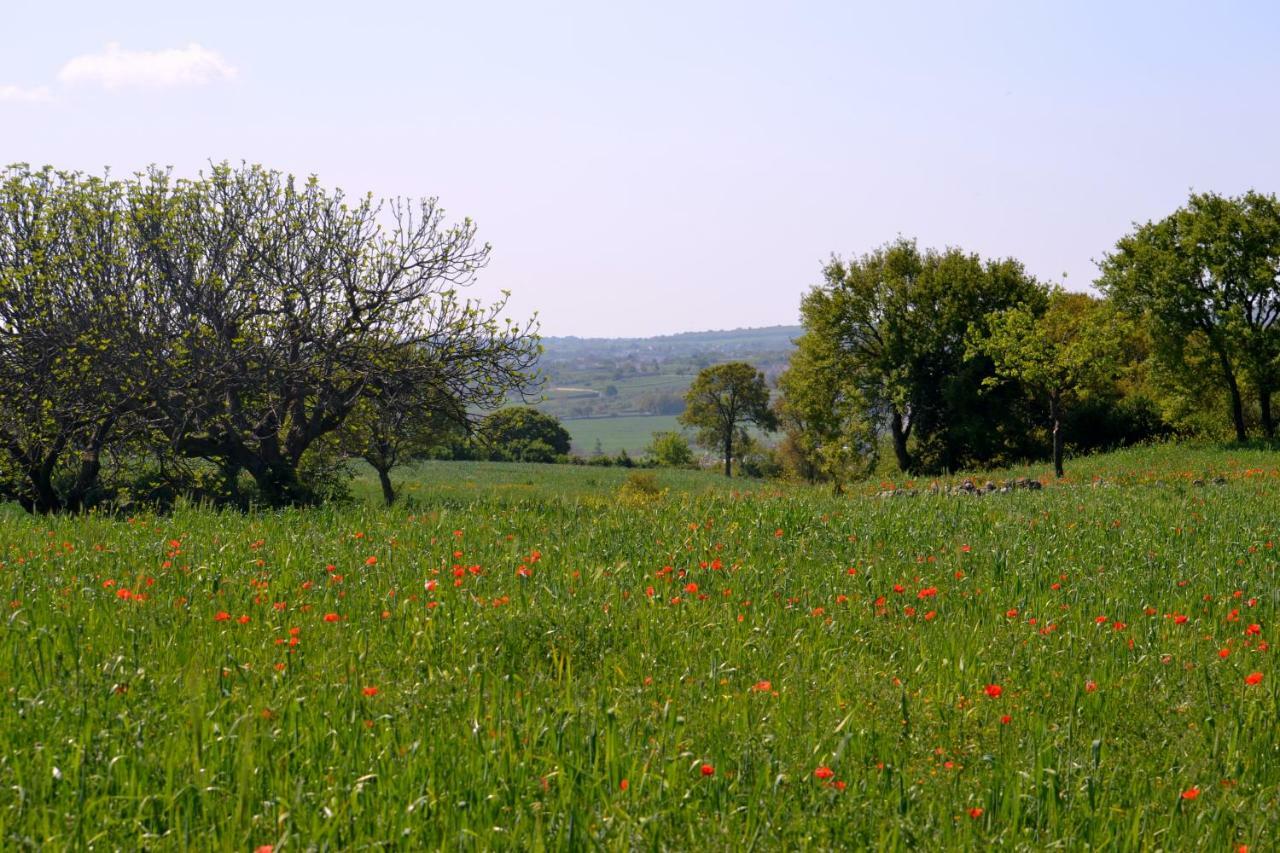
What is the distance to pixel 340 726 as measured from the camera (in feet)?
15.1

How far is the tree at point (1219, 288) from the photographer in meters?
38.4

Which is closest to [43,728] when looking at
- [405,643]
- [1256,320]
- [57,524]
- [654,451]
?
[405,643]

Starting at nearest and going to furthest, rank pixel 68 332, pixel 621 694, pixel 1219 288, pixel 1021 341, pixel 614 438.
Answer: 1. pixel 621 694
2. pixel 68 332
3. pixel 1021 341
4. pixel 1219 288
5. pixel 614 438

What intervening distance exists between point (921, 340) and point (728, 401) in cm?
3211

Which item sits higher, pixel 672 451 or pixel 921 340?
pixel 921 340

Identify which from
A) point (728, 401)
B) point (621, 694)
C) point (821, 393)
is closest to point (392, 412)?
point (621, 694)

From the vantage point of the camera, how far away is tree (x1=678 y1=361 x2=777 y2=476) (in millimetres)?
77938

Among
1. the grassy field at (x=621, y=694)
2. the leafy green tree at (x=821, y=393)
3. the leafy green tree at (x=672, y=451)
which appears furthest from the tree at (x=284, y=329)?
the leafy green tree at (x=672, y=451)

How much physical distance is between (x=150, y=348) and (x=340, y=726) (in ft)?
50.9

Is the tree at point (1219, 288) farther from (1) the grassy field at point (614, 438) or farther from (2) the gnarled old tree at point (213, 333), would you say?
(1) the grassy field at point (614, 438)

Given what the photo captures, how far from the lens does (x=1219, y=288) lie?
39438 mm

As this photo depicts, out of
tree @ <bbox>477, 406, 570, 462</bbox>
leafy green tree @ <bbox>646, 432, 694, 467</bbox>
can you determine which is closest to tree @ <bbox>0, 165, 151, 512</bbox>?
tree @ <bbox>477, 406, 570, 462</bbox>

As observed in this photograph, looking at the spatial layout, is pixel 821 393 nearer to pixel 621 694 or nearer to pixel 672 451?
pixel 621 694

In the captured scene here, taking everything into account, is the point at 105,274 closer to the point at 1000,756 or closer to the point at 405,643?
the point at 405,643
